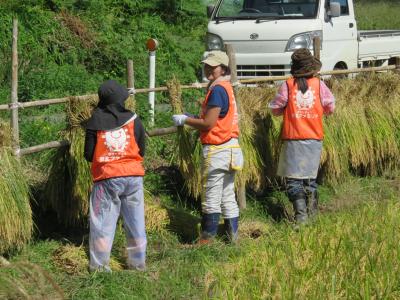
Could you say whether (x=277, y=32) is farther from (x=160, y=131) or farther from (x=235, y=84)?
(x=160, y=131)

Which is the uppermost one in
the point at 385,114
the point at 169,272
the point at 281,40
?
the point at 281,40

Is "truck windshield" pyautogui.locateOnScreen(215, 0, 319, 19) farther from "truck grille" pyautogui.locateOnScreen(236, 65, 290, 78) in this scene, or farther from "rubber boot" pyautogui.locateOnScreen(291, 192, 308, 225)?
"rubber boot" pyautogui.locateOnScreen(291, 192, 308, 225)

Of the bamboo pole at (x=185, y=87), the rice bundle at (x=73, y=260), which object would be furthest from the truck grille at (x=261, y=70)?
the rice bundle at (x=73, y=260)

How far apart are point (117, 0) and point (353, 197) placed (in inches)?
343

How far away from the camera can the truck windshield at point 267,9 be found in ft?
40.2

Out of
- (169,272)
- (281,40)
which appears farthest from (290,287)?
(281,40)

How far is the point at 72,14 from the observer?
14.3 m

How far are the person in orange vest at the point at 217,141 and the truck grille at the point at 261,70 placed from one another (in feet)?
17.4

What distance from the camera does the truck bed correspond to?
13383 mm

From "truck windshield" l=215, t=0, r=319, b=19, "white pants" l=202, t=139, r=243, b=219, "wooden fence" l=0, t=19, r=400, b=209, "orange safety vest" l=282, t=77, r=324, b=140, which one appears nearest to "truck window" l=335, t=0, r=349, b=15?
"truck windshield" l=215, t=0, r=319, b=19

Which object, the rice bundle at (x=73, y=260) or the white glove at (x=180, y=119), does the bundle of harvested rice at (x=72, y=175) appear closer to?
the rice bundle at (x=73, y=260)

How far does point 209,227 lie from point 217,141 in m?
0.71

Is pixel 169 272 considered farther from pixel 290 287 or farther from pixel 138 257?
pixel 290 287

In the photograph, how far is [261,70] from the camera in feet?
39.8
